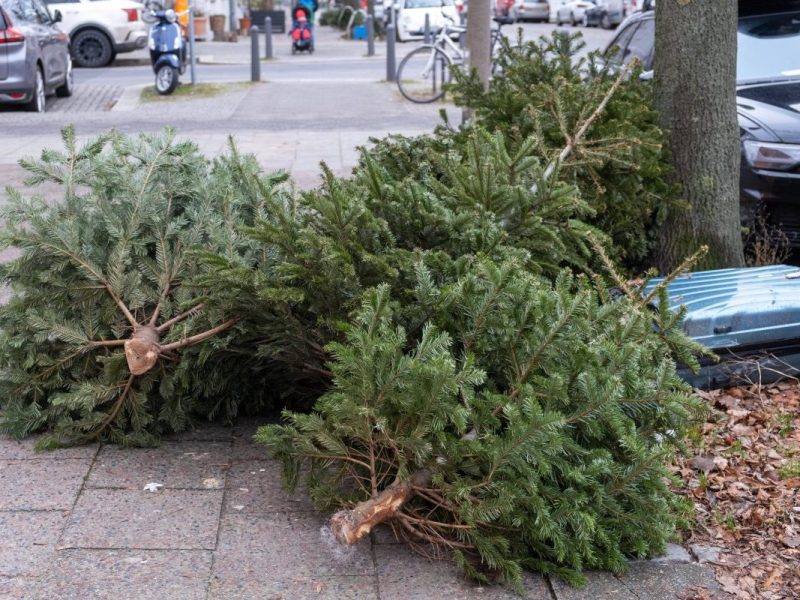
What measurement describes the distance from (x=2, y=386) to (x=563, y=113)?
315 cm

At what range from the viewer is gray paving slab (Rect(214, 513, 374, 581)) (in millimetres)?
3576

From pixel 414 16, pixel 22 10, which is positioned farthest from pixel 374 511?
pixel 414 16


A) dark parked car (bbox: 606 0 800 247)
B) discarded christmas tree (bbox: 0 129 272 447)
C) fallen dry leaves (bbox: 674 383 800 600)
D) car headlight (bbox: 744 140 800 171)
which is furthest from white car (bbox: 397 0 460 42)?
discarded christmas tree (bbox: 0 129 272 447)

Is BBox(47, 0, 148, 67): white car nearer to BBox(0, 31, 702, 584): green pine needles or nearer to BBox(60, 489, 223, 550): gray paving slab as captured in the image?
BBox(0, 31, 702, 584): green pine needles

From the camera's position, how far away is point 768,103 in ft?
24.7

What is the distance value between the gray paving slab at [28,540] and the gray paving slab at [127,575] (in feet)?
0.22

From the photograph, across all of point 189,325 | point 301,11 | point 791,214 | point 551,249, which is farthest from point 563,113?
point 301,11

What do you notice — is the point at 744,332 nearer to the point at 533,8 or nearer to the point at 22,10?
the point at 22,10

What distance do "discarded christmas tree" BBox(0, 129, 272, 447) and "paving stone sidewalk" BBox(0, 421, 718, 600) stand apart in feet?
0.80

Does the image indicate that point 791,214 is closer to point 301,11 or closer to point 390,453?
point 390,453

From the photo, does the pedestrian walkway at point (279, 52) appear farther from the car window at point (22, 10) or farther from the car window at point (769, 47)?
the car window at point (769, 47)

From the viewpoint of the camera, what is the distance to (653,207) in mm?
6180

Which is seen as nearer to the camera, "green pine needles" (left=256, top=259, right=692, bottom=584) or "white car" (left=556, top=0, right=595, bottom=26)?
"green pine needles" (left=256, top=259, right=692, bottom=584)

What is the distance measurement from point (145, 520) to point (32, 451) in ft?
2.80
